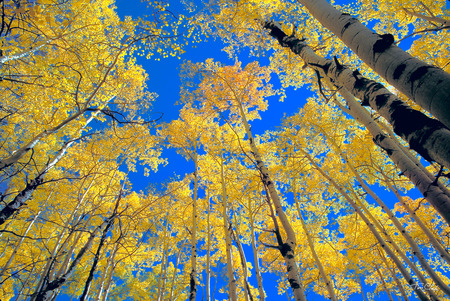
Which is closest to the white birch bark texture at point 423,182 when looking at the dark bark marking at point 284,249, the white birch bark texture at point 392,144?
the white birch bark texture at point 392,144

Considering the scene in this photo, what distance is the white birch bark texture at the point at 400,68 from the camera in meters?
0.95

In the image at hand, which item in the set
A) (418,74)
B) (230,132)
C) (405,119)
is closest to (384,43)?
(418,74)

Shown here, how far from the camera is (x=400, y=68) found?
1185 millimetres

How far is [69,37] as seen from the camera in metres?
5.68

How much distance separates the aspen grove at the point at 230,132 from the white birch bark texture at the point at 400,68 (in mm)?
11

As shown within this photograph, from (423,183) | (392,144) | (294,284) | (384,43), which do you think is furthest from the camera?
(294,284)

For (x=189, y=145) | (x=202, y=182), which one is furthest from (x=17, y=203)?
(x=202, y=182)

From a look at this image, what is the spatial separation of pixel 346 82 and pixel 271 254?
10501 millimetres

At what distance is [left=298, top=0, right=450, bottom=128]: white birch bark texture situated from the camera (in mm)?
951

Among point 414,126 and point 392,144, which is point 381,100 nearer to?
point 414,126

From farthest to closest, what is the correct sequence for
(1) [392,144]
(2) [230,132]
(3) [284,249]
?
1. (2) [230,132]
2. (3) [284,249]
3. (1) [392,144]

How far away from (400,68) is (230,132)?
341 inches

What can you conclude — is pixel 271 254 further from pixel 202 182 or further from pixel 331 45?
pixel 331 45

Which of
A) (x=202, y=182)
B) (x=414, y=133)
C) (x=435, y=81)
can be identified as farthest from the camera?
(x=202, y=182)
